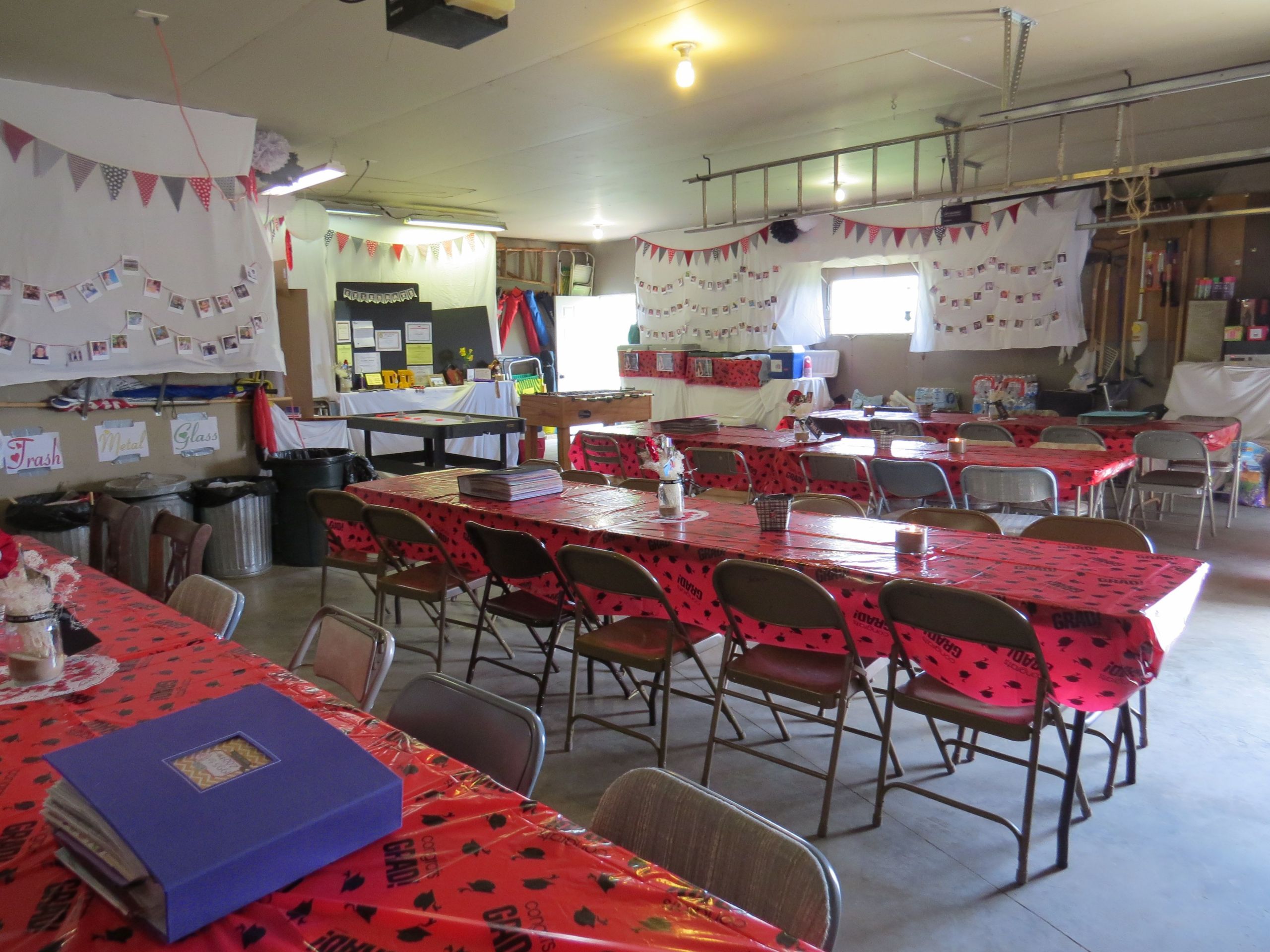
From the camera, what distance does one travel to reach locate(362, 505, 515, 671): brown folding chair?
12.2 feet

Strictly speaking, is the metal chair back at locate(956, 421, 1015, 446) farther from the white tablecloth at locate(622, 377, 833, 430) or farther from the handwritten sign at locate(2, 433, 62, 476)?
the handwritten sign at locate(2, 433, 62, 476)

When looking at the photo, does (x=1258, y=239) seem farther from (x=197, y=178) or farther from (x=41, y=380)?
(x=41, y=380)

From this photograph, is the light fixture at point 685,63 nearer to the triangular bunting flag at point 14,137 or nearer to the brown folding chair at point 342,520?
the brown folding chair at point 342,520

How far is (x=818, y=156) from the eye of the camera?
636 cm

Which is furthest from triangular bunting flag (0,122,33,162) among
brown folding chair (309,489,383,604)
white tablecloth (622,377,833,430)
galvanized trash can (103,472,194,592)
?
white tablecloth (622,377,833,430)

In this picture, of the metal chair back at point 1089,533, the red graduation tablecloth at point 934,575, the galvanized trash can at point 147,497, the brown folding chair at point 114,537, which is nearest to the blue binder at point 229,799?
the red graduation tablecloth at point 934,575

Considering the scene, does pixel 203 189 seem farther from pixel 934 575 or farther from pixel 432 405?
pixel 934 575

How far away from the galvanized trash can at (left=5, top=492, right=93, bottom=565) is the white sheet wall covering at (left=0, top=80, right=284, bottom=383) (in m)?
0.72

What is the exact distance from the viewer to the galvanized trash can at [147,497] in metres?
5.04

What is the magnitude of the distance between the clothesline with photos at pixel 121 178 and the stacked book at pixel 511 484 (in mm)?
2868

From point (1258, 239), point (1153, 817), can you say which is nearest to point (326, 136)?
point (1153, 817)

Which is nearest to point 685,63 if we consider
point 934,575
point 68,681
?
point 934,575

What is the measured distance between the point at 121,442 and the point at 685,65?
4.20 metres

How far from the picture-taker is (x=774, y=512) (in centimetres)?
328
